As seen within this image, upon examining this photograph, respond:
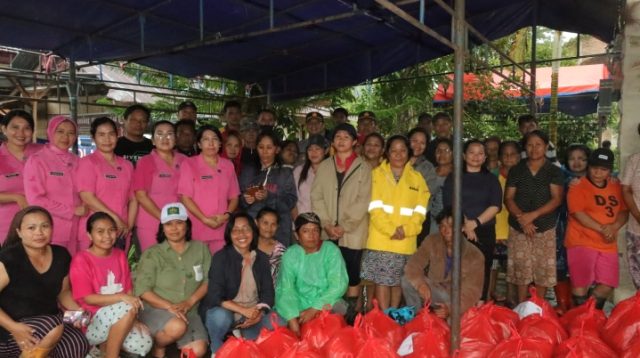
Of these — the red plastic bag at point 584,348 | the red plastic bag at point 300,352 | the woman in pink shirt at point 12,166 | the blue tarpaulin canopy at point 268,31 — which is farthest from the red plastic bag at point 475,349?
the woman in pink shirt at point 12,166

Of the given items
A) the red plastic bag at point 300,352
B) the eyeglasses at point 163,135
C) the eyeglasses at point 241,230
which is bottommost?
the red plastic bag at point 300,352

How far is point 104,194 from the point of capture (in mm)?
3895

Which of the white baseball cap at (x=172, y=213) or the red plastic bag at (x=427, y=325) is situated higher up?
the white baseball cap at (x=172, y=213)

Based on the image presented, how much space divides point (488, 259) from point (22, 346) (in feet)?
11.3

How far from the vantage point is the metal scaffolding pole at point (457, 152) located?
8.16ft

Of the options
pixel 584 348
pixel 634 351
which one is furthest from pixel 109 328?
pixel 634 351

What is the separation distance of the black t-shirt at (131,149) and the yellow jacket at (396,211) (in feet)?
6.83

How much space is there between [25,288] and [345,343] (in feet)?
6.41

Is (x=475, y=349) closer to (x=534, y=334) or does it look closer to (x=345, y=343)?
(x=534, y=334)

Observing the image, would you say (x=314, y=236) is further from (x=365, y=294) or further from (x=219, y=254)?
(x=365, y=294)

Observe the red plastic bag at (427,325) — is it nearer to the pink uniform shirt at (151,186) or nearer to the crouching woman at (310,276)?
the crouching woman at (310,276)

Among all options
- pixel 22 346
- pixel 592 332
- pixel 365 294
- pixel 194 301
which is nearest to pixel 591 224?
pixel 592 332

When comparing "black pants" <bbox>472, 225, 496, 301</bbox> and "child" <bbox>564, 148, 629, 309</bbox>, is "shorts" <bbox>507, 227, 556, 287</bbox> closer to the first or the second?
"child" <bbox>564, 148, 629, 309</bbox>

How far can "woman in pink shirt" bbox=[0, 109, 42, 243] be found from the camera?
382cm
